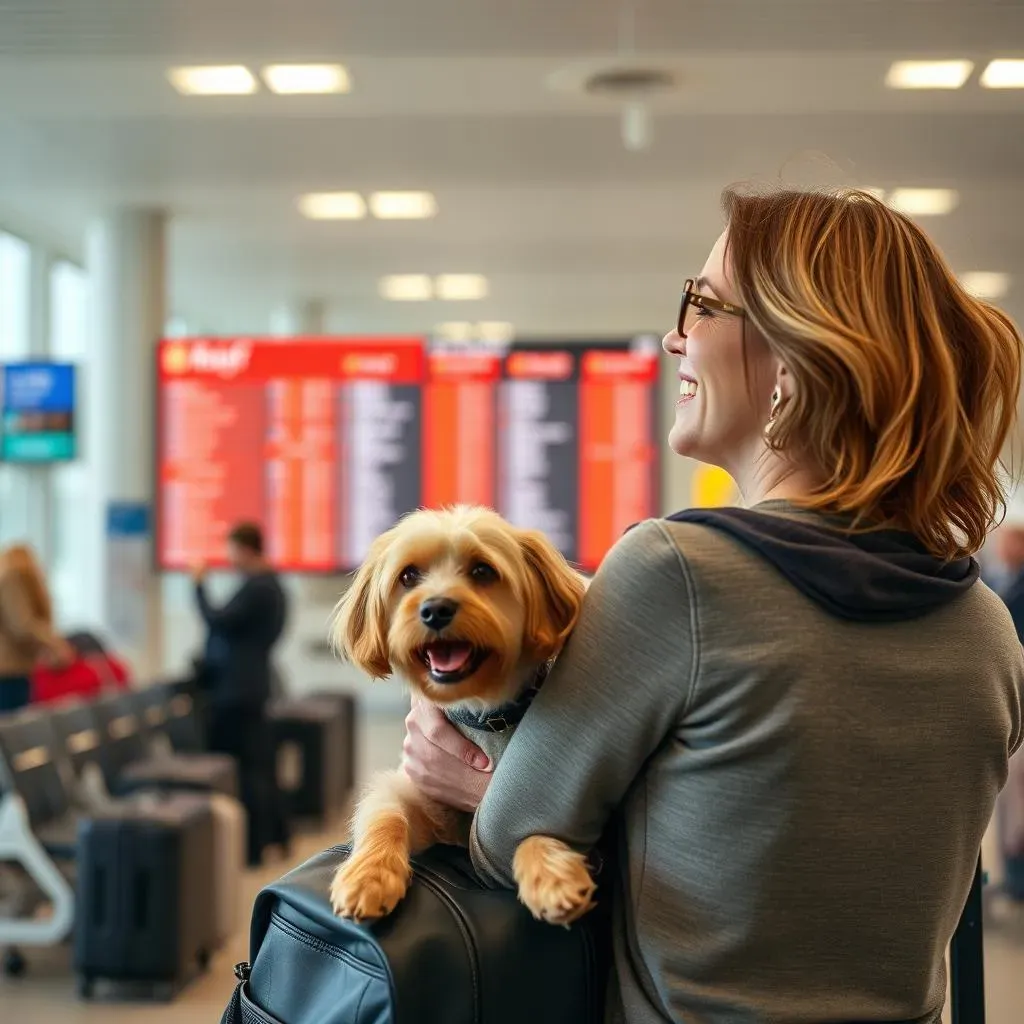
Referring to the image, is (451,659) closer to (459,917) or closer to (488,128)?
(459,917)

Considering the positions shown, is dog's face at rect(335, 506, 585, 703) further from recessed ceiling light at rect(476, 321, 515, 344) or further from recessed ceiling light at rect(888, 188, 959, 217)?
recessed ceiling light at rect(476, 321, 515, 344)

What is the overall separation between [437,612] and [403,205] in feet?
23.9

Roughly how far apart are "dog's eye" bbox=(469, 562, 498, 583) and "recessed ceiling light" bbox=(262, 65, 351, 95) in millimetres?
4392

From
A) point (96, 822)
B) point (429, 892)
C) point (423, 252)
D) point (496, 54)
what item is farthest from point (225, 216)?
point (429, 892)

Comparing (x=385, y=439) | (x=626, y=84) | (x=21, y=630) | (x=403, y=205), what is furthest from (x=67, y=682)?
(x=626, y=84)

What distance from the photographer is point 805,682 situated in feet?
3.91

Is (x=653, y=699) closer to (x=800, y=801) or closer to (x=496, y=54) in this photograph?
(x=800, y=801)

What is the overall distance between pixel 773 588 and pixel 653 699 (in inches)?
5.8

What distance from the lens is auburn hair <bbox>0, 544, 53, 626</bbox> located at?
671cm

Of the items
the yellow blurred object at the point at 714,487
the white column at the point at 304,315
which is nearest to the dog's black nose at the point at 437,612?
the yellow blurred object at the point at 714,487

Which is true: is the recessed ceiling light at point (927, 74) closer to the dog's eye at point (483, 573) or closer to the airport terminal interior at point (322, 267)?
the airport terminal interior at point (322, 267)

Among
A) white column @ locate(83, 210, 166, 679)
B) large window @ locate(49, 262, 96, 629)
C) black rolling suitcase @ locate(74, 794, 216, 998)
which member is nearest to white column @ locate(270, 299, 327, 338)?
large window @ locate(49, 262, 96, 629)

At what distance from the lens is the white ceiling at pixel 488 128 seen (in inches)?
184

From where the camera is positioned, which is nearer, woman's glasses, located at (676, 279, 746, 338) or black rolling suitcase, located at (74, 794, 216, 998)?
woman's glasses, located at (676, 279, 746, 338)
